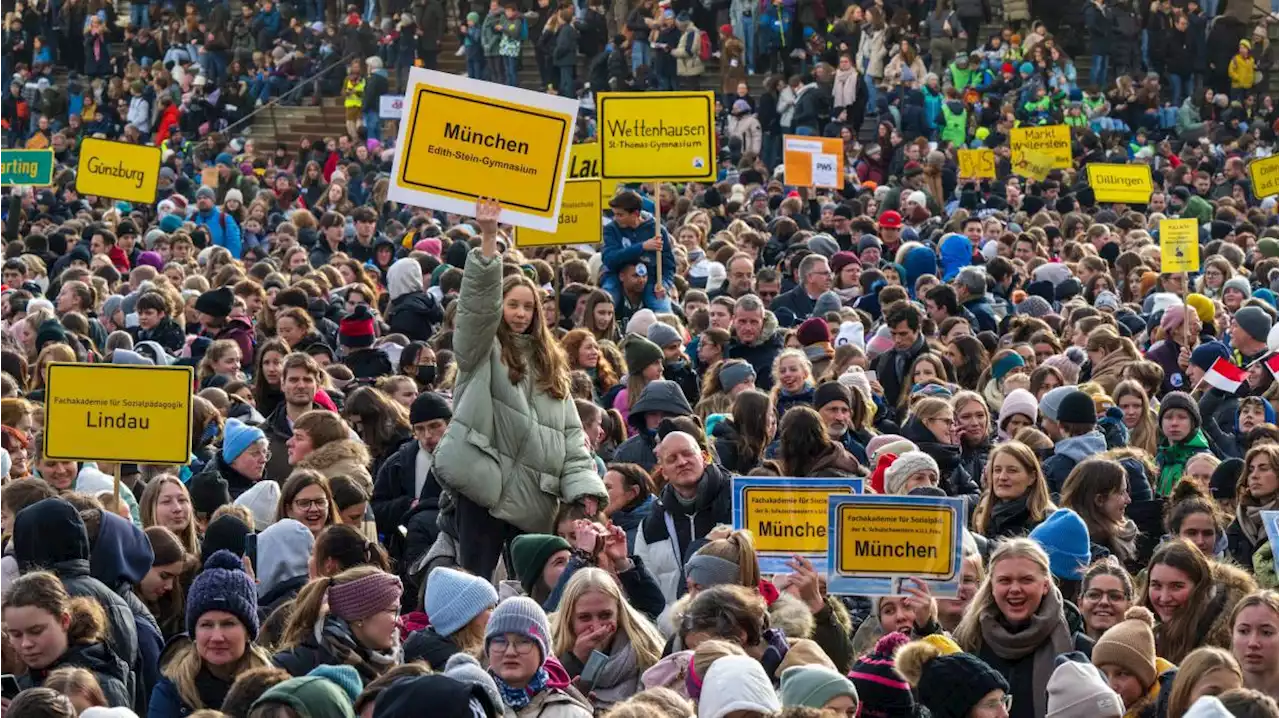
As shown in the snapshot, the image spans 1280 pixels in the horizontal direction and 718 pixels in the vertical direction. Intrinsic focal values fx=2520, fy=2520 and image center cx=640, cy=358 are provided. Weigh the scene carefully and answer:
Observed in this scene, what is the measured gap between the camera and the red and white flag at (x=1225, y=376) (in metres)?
13.5

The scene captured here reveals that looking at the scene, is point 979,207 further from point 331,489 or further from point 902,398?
point 331,489

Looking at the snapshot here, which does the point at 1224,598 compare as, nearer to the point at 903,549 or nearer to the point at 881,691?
the point at 903,549

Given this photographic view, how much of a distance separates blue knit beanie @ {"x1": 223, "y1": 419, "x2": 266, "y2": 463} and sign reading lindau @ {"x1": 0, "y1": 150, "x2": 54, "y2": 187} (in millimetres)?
14714

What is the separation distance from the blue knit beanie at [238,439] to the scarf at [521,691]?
3989 mm

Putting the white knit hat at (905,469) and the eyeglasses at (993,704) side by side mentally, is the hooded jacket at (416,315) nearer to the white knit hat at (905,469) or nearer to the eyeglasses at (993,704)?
the white knit hat at (905,469)

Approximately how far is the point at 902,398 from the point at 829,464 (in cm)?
336

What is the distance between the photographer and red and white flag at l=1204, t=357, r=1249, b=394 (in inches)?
531

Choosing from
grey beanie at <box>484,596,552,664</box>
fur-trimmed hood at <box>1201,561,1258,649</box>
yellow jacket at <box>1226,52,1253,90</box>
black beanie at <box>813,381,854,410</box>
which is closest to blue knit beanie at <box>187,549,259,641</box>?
grey beanie at <box>484,596,552,664</box>

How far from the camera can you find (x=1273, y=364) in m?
13.6

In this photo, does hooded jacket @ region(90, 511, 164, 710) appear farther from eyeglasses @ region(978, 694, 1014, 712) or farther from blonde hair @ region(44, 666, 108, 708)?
eyeglasses @ region(978, 694, 1014, 712)

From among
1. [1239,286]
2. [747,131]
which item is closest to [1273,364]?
[1239,286]

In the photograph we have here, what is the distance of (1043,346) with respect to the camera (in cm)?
1425

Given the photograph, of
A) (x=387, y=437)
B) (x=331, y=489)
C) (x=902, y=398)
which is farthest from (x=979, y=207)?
(x=331, y=489)

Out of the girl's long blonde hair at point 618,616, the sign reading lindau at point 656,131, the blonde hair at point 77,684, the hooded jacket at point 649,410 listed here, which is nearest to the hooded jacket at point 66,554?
the blonde hair at point 77,684
